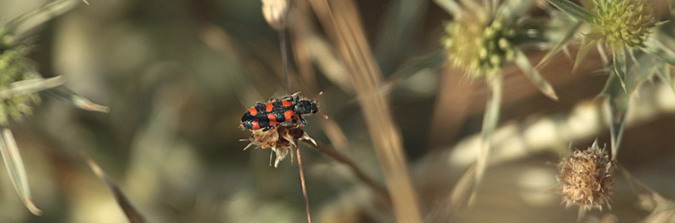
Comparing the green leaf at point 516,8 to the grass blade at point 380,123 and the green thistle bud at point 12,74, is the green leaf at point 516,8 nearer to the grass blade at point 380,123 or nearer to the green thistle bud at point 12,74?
the grass blade at point 380,123

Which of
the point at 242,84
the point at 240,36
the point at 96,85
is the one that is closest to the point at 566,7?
the point at 242,84

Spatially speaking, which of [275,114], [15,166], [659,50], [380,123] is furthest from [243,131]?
[659,50]

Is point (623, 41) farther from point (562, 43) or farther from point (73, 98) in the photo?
point (73, 98)

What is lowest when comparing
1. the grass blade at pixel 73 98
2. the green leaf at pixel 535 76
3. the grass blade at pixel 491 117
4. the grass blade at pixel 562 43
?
the grass blade at pixel 491 117

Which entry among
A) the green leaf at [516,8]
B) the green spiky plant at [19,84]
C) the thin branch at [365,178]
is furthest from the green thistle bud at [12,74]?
the green leaf at [516,8]

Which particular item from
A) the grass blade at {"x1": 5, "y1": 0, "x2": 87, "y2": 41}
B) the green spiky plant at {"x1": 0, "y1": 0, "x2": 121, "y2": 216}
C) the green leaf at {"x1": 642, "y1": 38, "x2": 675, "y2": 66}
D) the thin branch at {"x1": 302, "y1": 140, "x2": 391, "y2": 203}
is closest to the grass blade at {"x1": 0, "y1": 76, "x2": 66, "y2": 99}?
the green spiky plant at {"x1": 0, "y1": 0, "x2": 121, "y2": 216}

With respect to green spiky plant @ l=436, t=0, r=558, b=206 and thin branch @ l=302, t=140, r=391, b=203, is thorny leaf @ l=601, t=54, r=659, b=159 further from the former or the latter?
thin branch @ l=302, t=140, r=391, b=203
